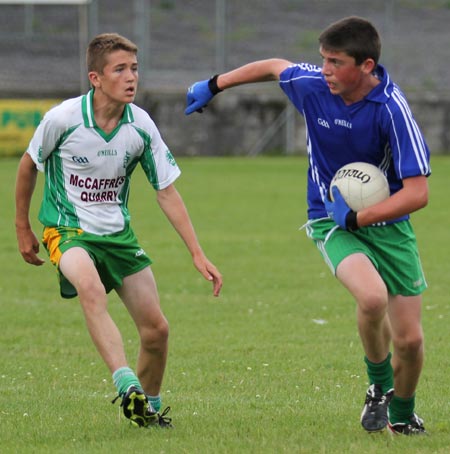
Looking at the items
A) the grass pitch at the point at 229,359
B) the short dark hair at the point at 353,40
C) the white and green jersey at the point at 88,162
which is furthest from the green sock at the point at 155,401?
the short dark hair at the point at 353,40

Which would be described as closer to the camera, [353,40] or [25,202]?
[353,40]

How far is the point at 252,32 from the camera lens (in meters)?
36.8

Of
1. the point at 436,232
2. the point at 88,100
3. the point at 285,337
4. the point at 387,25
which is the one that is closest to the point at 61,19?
the point at 387,25

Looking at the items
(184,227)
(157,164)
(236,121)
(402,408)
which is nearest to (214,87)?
(157,164)

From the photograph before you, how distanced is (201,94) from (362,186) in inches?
51.4

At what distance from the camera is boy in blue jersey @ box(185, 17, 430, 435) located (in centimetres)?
594

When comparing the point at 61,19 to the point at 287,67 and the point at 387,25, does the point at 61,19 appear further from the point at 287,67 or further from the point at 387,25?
the point at 287,67

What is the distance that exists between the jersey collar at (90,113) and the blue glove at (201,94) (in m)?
0.37

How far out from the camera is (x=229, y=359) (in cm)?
888

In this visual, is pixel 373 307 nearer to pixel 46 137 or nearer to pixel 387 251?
pixel 387 251

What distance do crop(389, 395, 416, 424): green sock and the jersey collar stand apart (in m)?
2.14

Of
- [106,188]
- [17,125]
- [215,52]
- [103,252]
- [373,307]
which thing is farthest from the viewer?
[215,52]

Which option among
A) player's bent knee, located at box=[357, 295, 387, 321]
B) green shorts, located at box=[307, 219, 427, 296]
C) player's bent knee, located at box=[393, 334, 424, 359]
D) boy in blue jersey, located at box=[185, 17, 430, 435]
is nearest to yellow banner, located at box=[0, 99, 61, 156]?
boy in blue jersey, located at box=[185, 17, 430, 435]

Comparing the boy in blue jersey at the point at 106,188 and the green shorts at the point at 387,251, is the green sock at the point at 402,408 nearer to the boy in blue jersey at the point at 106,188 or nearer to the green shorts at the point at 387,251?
the green shorts at the point at 387,251
